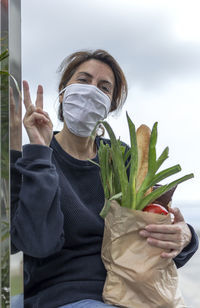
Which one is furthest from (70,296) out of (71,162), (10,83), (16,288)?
(10,83)

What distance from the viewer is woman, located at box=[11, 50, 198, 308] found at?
971 mm

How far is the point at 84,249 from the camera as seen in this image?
113 centimetres

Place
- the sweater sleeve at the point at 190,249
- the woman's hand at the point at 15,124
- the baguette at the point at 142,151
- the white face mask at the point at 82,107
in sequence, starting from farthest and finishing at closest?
the white face mask at the point at 82,107, the sweater sleeve at the point at 190,249, the baguette at the point at 142,151, the woman's hand at the point at 15,124

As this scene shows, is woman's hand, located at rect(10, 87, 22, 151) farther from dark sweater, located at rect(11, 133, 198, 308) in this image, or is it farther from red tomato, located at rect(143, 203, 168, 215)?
red tomato, located at rect(143, 203, 168, 215)

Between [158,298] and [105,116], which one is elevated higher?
[105,116]

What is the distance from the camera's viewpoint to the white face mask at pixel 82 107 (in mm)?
1298

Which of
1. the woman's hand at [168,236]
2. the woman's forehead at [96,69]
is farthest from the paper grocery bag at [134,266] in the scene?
the woman's forehead at [96,69]

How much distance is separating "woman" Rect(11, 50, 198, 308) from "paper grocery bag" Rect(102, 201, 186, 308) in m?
0.02

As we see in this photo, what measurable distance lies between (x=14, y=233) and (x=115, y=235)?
241 mm

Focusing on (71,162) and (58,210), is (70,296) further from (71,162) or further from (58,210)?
(71,162)

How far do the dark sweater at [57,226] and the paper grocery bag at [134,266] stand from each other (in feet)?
0.32

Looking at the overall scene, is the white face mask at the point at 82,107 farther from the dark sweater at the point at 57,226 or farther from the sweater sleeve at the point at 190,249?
the sweater sleeve at the point at 190,249

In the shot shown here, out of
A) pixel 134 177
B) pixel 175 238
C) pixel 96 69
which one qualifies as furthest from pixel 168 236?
pixel 96 69

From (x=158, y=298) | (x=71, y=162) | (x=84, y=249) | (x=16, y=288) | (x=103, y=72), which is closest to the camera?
(x=16, y=288)
